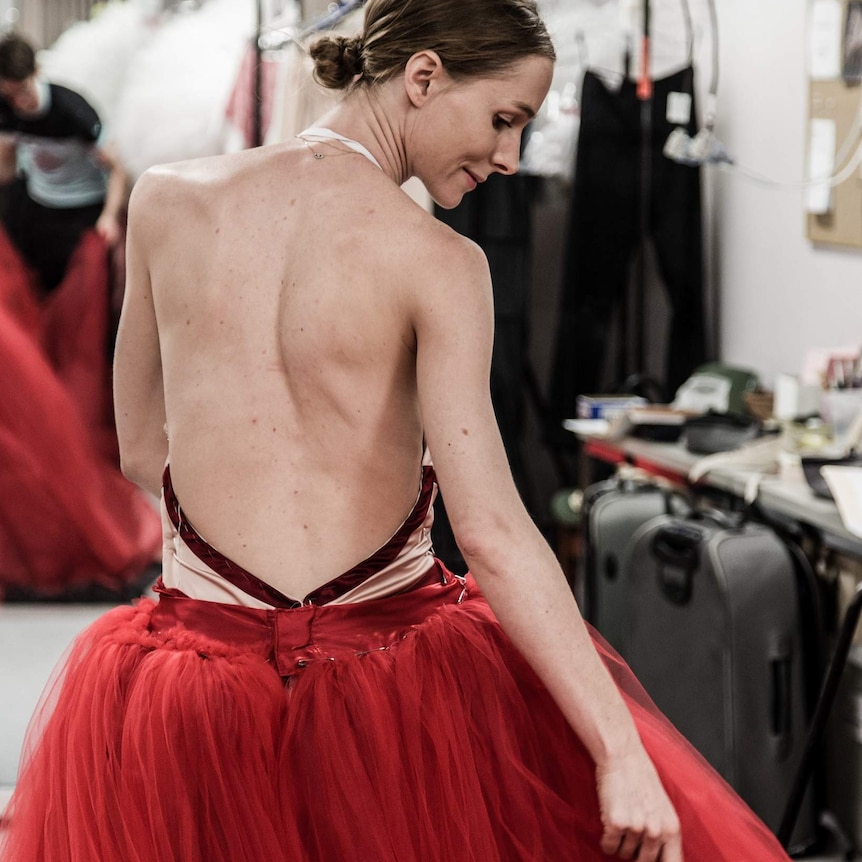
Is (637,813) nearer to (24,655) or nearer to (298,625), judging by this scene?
(298,625)

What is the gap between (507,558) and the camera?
38.1 inches

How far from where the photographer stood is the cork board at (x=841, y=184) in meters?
3.17

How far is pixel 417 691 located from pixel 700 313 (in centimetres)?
324

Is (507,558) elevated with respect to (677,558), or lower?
elevated

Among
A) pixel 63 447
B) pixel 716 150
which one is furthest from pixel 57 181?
pixel 716 150

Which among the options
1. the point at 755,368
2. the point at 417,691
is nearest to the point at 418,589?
the point at 417,691

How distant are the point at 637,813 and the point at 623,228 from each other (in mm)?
3310

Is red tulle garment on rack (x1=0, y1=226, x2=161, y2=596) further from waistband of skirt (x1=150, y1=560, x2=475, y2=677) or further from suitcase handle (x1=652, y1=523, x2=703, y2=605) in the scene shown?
waistband of skirt (x1=150, y1=560, x2=475, y2=677)

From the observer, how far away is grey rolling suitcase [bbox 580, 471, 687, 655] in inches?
117

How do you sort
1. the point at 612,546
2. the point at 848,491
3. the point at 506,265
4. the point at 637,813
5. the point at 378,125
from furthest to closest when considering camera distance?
the point at 506,265 → the point at 612,546 → the point at 848,491 → the point at 378,125 → the point at 637,813

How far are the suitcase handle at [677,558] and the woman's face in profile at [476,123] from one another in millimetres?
1480

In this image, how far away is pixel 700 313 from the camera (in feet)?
13.4

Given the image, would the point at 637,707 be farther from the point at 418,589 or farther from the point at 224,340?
the point at 224,340

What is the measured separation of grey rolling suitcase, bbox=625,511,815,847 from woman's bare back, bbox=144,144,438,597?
4.64 ft
